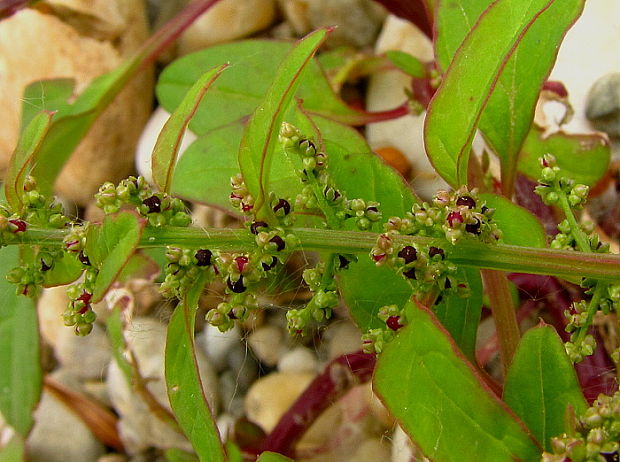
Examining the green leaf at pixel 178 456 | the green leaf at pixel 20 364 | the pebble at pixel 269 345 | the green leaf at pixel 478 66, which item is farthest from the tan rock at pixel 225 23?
the green leaf at pixel 478 66

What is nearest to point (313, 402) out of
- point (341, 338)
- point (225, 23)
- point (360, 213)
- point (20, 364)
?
point (341, 338)

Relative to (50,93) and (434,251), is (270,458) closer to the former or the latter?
(434,251)

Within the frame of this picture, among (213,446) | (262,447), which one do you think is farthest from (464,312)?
(262,447)

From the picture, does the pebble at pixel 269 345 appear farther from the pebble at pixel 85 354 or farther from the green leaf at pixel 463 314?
the green leaf at pixel 463 314

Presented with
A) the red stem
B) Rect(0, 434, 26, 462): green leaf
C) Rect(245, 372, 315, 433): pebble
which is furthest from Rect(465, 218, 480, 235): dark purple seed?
Rect(0, 434, 26, 462): green leaf

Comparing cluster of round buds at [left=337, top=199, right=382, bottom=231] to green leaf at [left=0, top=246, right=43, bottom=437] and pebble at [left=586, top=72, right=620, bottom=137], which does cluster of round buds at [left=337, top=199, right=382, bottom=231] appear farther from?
pebble at [left=586, top=72, right=620, bottom=137]
